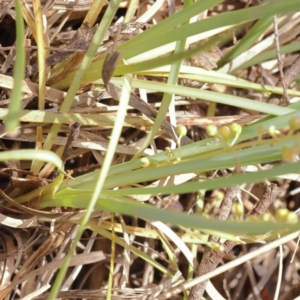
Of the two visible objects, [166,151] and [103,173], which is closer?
[103,173]

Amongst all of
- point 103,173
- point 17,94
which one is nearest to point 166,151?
point 103,173

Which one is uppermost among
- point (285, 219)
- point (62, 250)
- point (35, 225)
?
point (285, 219)

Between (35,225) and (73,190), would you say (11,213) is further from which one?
(73,190)

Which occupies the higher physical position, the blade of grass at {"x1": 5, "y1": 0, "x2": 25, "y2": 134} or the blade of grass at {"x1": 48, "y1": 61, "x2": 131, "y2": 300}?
the blade of grass at {"x1": 5, "y1": 0, "x2": 25, "y2": 134}

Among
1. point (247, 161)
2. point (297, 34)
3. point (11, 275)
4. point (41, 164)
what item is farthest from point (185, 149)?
point (297, 34)

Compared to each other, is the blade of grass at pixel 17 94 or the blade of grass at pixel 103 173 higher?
the blade of grass at pixel 17 94

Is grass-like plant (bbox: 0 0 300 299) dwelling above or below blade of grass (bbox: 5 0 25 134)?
below

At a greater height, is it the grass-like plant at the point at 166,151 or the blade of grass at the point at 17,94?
the blade of grass at the point at 17,94

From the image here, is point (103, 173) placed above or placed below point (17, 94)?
below

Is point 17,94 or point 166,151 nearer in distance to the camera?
point 17,94

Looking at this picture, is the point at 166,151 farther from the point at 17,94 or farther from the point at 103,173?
the point at 17,94

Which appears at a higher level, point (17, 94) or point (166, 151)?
point (17, 94)
